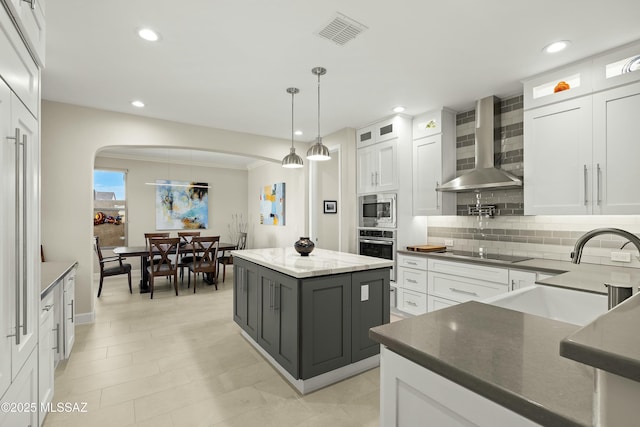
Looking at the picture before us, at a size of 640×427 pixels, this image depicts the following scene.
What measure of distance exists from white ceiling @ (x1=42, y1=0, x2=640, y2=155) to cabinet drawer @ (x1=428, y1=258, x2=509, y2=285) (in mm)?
1901

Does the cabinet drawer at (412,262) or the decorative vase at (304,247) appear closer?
the decorative vase at (304,247)

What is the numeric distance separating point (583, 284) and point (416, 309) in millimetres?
2318

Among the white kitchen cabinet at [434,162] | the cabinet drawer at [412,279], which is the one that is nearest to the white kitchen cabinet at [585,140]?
the white kitchen cabinet at [434,162]

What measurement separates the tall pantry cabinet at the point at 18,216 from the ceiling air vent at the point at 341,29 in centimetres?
169

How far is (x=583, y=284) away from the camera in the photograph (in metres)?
1.67

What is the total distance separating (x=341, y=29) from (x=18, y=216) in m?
2.23

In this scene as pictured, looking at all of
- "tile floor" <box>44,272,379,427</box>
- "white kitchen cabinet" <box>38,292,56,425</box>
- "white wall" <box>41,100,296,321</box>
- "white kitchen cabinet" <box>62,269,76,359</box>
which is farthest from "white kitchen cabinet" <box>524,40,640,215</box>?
"white wall" <box>41,100,296,321</box>

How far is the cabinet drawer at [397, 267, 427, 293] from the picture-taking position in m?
3.73

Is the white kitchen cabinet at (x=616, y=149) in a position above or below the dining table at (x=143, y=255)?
above

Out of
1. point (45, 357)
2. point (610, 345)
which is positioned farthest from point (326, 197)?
point (610, 345)

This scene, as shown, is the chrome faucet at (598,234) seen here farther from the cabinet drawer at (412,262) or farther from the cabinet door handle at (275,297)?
the cabinet drawer at (412,262)

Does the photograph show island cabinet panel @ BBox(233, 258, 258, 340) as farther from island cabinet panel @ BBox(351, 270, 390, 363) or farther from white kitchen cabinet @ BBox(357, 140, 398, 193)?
white kitchen cabinet @ BBox(357, 140, 398, 193)

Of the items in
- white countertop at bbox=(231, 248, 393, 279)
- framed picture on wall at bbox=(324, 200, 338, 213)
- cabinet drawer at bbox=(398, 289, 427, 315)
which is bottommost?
cabinet drawer at bbox=(398, 289, 427, 315)

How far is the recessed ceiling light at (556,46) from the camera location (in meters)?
2.42
